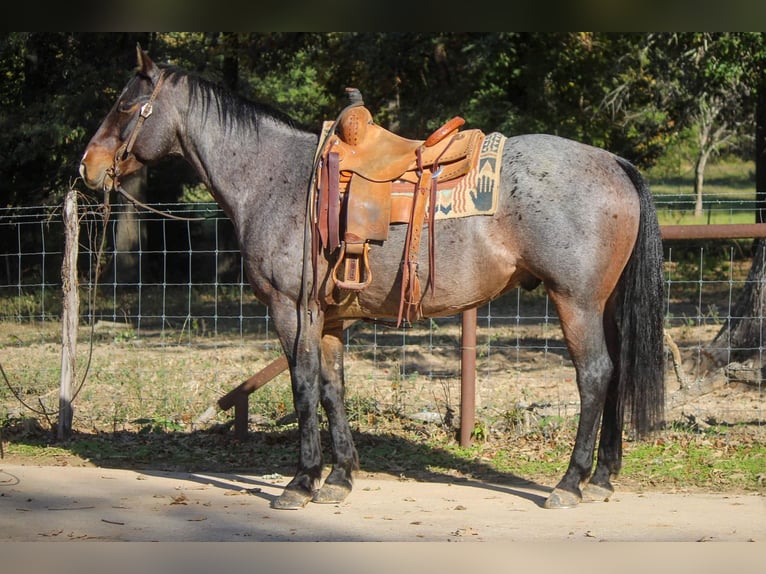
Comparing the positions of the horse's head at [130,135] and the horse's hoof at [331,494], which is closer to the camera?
the horse's hoof at [331,494]

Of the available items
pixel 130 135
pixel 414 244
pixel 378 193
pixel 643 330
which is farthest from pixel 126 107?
pixel 643 330

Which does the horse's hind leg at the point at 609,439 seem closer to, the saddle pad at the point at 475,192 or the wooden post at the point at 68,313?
the saddle pad at the point at 475,192

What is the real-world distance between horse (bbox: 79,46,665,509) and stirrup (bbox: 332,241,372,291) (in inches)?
3.6

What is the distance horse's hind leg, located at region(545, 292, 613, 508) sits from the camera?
4750 millimetres

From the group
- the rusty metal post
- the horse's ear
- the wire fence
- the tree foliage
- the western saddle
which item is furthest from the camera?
the tree foliage

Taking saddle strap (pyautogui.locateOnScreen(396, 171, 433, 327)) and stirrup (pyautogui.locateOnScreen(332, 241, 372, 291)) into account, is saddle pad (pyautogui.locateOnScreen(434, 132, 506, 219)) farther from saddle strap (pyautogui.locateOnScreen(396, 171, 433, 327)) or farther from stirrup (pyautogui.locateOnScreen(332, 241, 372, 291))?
stirrup (pyautogui.locateOnScreen(332, 241, 372, 291))

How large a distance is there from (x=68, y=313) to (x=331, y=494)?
2.73m

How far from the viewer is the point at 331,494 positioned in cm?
507

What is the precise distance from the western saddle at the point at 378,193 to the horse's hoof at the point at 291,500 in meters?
1.08

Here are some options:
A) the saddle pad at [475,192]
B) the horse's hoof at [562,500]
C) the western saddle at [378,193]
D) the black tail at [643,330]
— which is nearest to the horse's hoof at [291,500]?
the western saddle at [378,193]

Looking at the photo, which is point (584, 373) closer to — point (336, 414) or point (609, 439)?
point (609, 439)

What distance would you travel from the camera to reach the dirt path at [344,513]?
4.38 m

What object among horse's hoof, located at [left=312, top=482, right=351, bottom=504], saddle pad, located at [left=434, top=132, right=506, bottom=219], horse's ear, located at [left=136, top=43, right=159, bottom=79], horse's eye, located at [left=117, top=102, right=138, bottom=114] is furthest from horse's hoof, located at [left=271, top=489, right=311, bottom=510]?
horse's ear, located at [left=136, top=43, right=159, bottom=79]

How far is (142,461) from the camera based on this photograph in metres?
6.18
